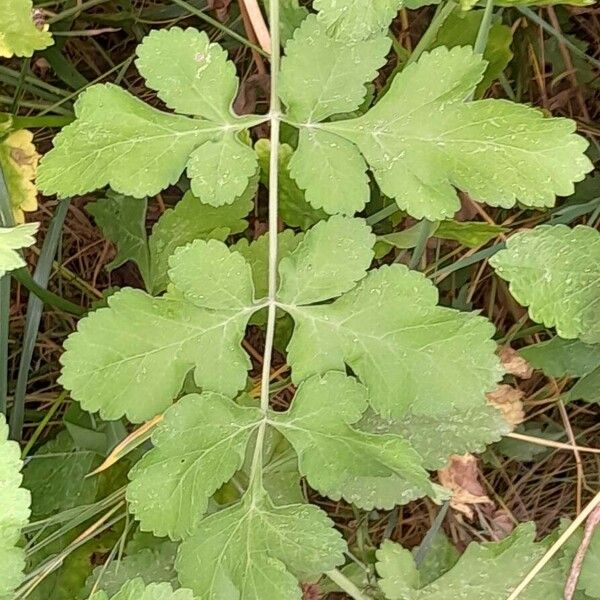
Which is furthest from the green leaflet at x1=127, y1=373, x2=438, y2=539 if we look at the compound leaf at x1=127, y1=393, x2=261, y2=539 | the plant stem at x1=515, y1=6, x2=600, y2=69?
the plant stem at x1=515, y1=6, x2=600, y2=69

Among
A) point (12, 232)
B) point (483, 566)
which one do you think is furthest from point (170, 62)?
point (483, 566)

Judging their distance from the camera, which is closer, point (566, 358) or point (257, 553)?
point (257, 553)

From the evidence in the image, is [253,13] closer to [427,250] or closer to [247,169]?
[247,169]

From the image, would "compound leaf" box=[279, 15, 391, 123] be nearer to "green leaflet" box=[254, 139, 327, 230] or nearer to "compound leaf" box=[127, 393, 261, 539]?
"green leaflet" box=[254, 139, 327, 230]

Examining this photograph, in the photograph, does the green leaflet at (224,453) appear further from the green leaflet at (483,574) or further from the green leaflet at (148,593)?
the green leaflet at (483,574)

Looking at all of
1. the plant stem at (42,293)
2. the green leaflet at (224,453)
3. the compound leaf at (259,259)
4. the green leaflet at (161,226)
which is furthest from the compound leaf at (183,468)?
the plant stem at (42,293)

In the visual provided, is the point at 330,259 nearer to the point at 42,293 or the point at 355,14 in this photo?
the point at 355,14

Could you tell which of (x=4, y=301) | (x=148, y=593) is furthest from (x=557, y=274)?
(x=4, y=301)
